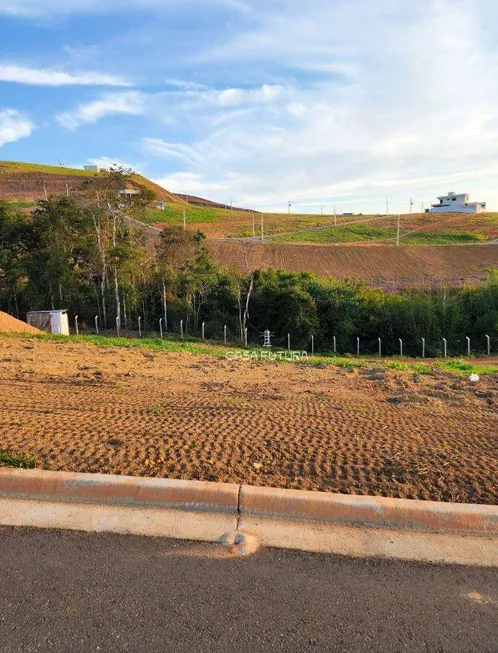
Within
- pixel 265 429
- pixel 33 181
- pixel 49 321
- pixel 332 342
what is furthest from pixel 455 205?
pixel 265 429

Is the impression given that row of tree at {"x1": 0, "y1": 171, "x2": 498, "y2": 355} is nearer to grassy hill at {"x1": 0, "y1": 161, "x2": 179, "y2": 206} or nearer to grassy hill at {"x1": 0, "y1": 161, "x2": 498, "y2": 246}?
grassy hill at {"x1": 0, "y1": 161, "x2": 498, "y2": 246}

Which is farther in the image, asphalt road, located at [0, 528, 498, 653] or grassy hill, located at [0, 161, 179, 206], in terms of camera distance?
grassy hill, located at [0, 161, 179, 206]

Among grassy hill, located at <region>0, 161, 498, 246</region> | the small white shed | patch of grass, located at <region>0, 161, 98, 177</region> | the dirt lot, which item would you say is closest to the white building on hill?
grassy hill, located at <region>0, 161, 498, 246</region>

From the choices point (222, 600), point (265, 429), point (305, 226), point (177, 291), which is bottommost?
point (222, 600)

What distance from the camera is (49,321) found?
19.9 metres

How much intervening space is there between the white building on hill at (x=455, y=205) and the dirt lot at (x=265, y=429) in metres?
105

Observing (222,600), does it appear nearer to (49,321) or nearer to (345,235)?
(49,321)

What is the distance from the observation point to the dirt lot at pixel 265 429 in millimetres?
3541

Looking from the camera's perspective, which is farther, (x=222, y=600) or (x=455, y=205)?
(x=455, y=205)

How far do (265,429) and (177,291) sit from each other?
784 inches

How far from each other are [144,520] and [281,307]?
19738 millimetres

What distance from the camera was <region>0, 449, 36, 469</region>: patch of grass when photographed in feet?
11.6

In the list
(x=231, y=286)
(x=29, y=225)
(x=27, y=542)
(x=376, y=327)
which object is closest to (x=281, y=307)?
(x=231, y=286)

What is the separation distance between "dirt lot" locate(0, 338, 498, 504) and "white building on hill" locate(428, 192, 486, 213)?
105 metres
